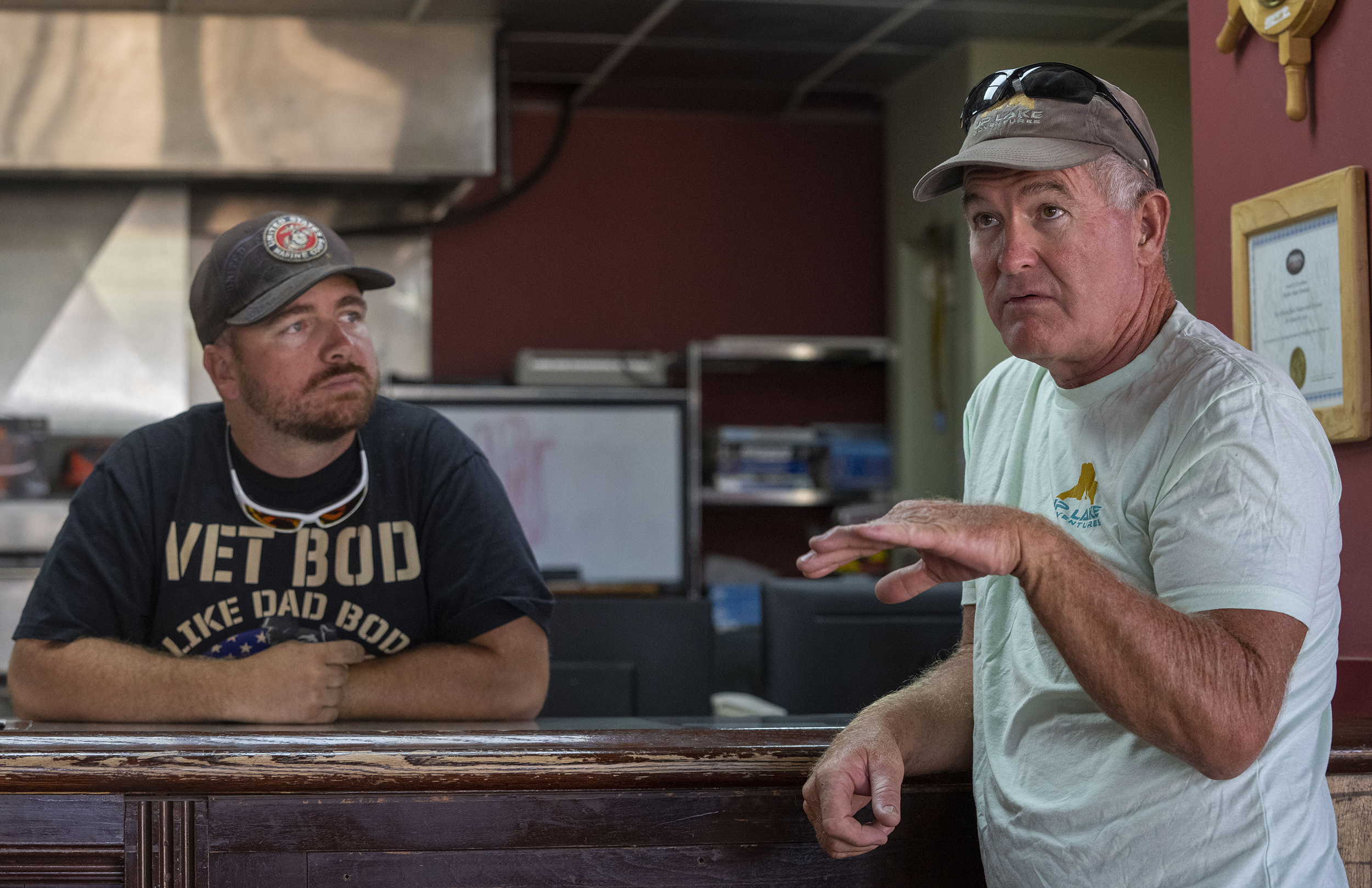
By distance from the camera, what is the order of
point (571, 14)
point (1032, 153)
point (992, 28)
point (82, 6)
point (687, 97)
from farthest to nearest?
point (687, 97) → point (992, 28) → point (571, 14) → point (82, 6) → point (1032, 153)

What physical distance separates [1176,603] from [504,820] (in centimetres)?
56

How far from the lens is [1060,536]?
87cm

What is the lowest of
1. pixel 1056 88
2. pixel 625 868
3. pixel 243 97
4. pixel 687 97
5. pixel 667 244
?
pixel 625 868

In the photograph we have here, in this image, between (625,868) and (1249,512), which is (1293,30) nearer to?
(1249,512)

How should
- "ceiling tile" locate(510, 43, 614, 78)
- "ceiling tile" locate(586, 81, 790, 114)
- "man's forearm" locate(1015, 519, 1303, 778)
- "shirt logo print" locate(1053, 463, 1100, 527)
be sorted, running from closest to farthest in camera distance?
"man's forearm" locate(1015, 519, 1303, 778) → "shirt logo print" locate(1053, 463, 1100, 527) → "ceiling tile" locate(510, 43, 614, 78) → "ceiling tile" locate(586, 81, 790, 114)

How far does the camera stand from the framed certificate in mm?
1423

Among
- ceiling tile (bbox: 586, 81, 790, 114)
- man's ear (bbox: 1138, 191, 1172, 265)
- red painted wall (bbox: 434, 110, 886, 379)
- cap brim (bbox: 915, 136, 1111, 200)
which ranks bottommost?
man's ear (bbox: 1138, 191, 1172, 265)

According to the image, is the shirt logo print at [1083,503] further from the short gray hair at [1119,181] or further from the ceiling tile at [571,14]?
the ceiling tile at [571,14]

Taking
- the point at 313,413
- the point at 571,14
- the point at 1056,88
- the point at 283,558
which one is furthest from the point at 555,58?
the point at 1056,88

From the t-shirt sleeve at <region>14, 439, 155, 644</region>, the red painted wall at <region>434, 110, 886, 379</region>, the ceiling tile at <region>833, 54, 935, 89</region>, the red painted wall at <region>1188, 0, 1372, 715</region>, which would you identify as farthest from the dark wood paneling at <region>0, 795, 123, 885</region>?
the ceiling tile at <region>833, 54, 935, 89</region>

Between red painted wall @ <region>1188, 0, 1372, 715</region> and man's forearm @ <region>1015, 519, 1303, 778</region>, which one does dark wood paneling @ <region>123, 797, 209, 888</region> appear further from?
red painted wall @ <region>1188, 0, 1372, 715</region>

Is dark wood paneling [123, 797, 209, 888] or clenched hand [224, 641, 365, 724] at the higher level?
clenched hand [224, 641, 365, 724]

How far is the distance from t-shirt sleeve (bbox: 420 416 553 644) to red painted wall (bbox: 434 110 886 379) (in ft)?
11.3

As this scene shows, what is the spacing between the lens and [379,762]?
3.50 ft
